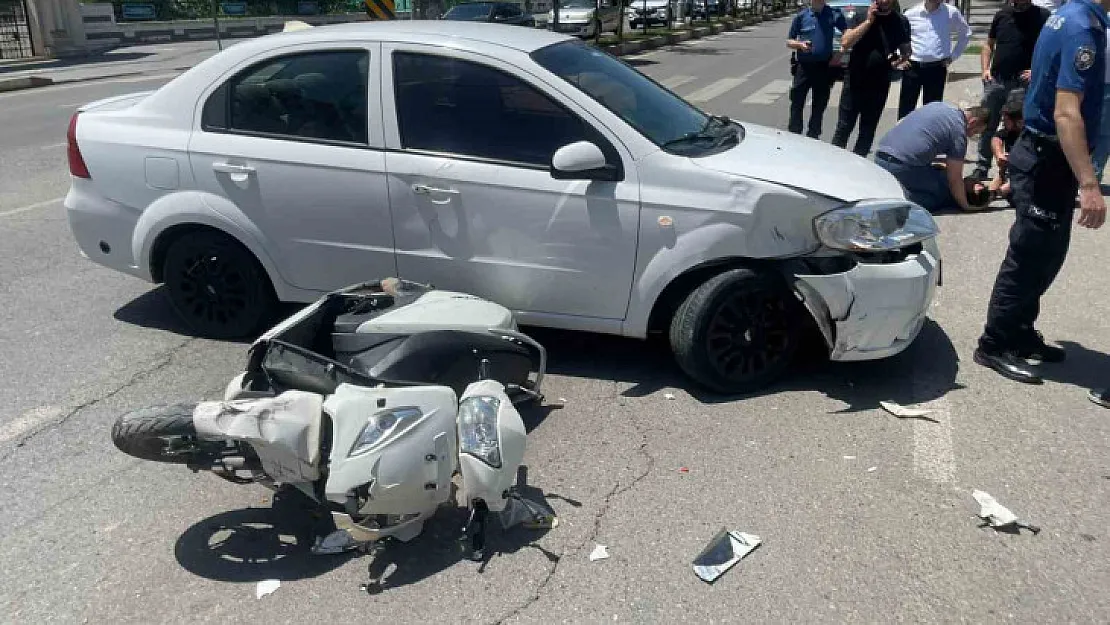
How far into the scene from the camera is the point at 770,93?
16.1 m

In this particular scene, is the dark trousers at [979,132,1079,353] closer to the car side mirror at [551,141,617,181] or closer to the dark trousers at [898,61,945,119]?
the car side mirror at [551,141,617,181]

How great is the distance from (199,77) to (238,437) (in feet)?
8.34

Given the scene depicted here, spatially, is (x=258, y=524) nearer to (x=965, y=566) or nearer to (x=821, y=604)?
(x=821, y=604)

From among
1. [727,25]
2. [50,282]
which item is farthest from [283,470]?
[727,25]

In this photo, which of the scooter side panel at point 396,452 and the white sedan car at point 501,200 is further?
the white sedan car at point 501,200

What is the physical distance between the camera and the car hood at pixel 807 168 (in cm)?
404

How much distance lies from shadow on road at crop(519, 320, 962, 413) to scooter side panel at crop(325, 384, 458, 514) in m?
1.45

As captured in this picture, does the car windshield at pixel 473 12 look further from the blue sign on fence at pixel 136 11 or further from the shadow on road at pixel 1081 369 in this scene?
the shadow on road at pixel 1081 369

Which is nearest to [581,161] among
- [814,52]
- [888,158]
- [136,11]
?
[888,158]

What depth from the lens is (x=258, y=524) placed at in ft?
10.8

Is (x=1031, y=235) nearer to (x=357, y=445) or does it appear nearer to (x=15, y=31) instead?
(x=357, y=445)

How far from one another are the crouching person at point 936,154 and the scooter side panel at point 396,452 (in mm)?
5220

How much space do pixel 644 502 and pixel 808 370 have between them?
1509 mm

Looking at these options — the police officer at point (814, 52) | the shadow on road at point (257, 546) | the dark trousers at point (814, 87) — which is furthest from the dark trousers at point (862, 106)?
the shadow on road at point (257, 546)
